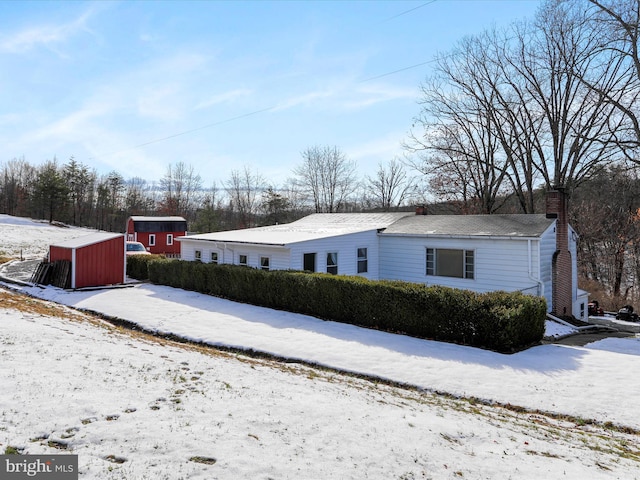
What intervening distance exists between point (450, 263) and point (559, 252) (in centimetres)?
421

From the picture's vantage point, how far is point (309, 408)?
598 centimetres

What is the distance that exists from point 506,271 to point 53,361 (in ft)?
49.5

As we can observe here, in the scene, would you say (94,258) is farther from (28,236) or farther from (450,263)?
(28,236)

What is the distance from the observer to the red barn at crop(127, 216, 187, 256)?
3791 centimetres

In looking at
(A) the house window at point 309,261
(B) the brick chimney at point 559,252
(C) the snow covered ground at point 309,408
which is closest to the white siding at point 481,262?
(B) the brick chimney at point 559,252

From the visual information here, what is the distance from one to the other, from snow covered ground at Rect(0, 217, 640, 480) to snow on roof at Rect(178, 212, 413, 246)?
7.76 meters

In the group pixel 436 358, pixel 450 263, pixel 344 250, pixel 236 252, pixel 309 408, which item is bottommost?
pixel 436 358

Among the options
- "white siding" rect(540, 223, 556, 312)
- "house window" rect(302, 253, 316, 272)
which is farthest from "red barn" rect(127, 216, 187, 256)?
"white siding" rect(540, 223, 556, 312)

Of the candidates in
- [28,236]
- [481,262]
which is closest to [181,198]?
[28,236]

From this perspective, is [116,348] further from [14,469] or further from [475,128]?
[475,128]

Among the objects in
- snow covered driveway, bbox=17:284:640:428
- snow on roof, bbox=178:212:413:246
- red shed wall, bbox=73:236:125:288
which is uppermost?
snow on roof, bbox=178:212:413:246

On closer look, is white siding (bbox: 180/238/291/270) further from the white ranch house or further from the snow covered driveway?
the snow covered driveway

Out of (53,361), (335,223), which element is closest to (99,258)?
(335,223)

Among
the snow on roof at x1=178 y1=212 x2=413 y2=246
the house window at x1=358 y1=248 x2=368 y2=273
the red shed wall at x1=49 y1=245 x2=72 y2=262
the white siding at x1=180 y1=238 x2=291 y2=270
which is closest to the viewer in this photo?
the white siding at x1=180 y1=238 x2=291 y2=270
